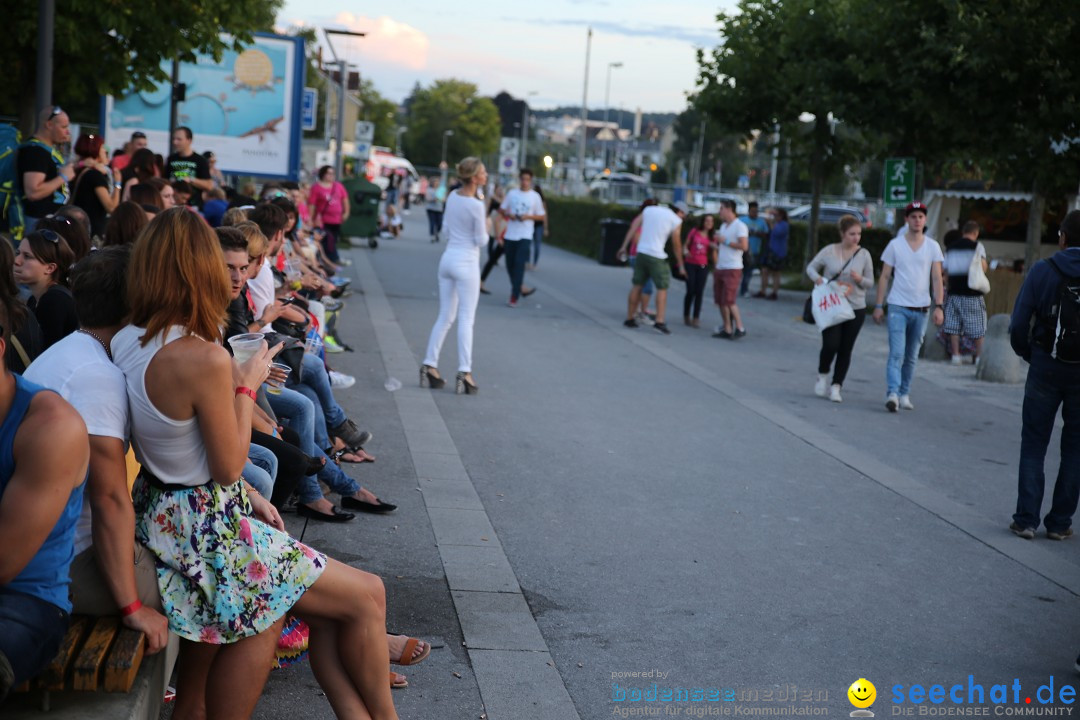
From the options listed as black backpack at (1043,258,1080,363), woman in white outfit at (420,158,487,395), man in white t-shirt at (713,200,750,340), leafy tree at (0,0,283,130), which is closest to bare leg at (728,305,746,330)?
man in white t-shirt at (713,200,750,340)

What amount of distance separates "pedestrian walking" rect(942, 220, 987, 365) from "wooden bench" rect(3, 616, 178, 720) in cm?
1380

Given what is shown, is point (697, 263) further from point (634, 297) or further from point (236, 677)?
point (236, 677)

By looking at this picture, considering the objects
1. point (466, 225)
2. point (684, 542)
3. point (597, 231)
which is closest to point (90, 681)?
point (684, 542)

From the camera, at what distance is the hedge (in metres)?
25.9

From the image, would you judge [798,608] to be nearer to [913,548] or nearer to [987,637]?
[987,637]

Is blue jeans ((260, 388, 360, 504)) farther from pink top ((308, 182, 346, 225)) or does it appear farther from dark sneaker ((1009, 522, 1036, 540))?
pink top ((308, 182, 346, 225))

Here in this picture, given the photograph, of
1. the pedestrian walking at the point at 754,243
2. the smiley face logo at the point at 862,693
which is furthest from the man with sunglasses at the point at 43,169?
the pedestrian walking at the point at 754,243

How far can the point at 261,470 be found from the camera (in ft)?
16.2

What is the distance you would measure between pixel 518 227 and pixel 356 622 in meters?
15.0

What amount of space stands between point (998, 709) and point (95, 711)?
3.16 meters

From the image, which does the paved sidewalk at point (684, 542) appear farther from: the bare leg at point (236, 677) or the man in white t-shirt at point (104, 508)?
the man in white t-shirt at point (104, 508)

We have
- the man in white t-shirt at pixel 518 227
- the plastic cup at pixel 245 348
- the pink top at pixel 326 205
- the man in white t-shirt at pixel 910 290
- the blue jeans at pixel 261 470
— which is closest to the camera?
the plastic cup at pixel 245 348

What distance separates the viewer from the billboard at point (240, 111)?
23.9 m

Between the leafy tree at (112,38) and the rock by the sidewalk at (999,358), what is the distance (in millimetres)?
9760
